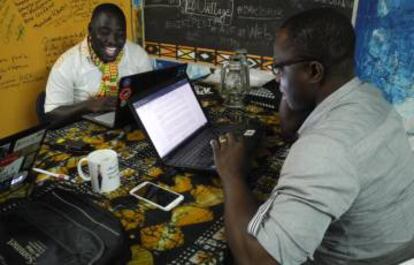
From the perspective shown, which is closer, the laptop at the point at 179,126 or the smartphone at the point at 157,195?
the smartphone at the point at 157,195

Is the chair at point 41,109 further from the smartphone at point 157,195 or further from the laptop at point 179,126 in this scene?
the smartphone at point 157,195

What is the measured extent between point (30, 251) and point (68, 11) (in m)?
2.27

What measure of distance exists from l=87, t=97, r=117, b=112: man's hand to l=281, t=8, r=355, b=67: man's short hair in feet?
3.41

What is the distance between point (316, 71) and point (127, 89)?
2.54 ft

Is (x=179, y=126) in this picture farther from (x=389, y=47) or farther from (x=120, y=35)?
(x=389, y=47)

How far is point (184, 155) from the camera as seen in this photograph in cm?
139

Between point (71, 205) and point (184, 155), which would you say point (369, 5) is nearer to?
point (184, 155)

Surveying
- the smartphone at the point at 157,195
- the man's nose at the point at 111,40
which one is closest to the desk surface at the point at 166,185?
the smartphone at the point at 157,195

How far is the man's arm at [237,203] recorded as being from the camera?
868 millimetres

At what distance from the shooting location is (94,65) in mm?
2322

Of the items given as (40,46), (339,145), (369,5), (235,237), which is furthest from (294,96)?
(40,46)

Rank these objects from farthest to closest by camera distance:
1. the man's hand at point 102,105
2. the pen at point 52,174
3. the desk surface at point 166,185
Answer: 1. the man's hand at point 102,105
2. the pen at point 52,174
3. the desk surface at point 166,185

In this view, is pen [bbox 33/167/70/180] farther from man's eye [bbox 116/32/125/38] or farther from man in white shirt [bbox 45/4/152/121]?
man's eye [bbox 116/32/125/38]

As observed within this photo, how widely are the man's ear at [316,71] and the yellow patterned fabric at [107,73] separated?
59.4 inches
